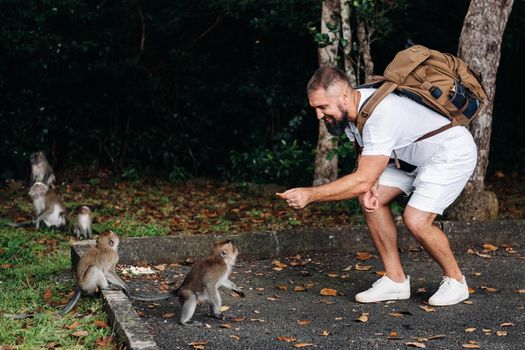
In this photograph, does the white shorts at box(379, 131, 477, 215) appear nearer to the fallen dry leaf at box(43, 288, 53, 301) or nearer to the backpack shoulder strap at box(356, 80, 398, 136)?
the backpack shoulder strap at box(356, 80, 398, 136)

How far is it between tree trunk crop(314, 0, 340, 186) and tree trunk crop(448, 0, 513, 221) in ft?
Result: 6.48

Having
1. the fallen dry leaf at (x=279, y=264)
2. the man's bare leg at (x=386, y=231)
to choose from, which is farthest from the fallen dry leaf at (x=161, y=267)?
the man's bare leg at (x=386, y=231)

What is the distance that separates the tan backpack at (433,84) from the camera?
6.35 m

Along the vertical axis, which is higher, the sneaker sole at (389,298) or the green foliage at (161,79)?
the green foliage at (161,79)

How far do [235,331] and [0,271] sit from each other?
2741mm

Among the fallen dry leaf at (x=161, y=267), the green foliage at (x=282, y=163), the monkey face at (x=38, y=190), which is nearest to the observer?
the fallen dry leaf at (x=161, y=267)

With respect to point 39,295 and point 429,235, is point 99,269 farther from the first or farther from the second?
point 429,235

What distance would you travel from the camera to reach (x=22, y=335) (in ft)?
18.9

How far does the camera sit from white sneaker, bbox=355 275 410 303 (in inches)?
272

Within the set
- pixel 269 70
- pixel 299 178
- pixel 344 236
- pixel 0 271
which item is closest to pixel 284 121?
pixel 269 70

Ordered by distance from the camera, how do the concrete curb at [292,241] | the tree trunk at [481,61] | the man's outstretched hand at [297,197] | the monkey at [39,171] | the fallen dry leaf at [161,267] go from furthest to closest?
the monkey at [39,171]
the tree trunk at [481,61]
the concrete curb at [292,241]
the fallen dry leaf at [161,267]
the man's outstretched hand at [297,197]

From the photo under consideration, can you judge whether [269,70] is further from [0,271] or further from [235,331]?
[235,331]

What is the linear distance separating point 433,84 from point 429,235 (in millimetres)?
1153

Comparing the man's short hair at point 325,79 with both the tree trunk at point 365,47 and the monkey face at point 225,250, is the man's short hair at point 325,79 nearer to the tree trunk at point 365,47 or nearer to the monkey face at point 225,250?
the monkey face at point 225,250
